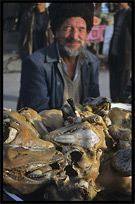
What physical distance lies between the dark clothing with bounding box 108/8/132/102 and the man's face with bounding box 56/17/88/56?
1695mm

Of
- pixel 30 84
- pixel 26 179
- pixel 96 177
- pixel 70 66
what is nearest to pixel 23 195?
pixel 26 179

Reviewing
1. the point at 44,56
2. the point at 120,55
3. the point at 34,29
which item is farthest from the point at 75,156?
the point at 34,29

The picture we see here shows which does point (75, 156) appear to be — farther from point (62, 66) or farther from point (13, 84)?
point (13, 84)

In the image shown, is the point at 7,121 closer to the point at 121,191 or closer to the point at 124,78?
the point at 121,191

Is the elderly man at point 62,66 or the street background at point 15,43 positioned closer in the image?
the elderly man at point 62,66

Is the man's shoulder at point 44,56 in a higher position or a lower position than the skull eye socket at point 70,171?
higher

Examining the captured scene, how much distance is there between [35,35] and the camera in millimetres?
3666

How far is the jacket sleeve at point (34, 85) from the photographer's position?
1.83 metres

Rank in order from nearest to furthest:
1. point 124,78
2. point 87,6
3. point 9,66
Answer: point 87,6, point 124,78, point 9,66

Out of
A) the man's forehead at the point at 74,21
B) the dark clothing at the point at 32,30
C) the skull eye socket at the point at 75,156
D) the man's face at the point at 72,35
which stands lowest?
the skull eye socket at the point at 75,156

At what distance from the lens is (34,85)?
1877 millimetres

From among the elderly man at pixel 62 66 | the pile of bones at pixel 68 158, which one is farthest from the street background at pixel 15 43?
the pile of bones at pixel 68 158

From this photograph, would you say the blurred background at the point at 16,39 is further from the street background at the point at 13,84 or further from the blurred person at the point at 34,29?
the blurred person at the point at 34,29

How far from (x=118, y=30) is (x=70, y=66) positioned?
6.19ft
